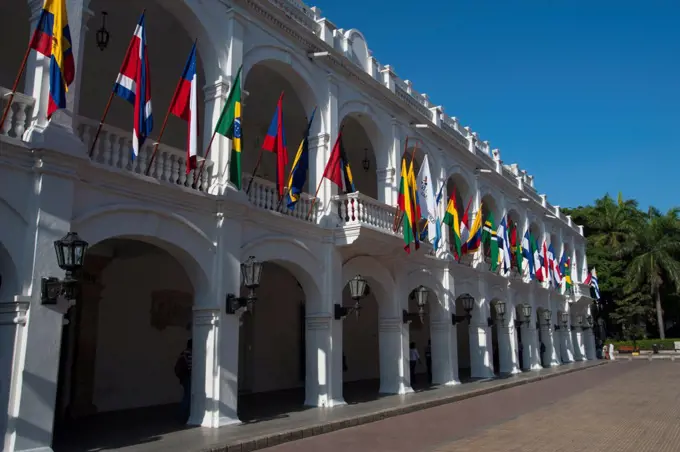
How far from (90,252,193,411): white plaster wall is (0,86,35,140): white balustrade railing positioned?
17.1 feet

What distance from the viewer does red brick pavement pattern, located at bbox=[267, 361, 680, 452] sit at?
9289 mm

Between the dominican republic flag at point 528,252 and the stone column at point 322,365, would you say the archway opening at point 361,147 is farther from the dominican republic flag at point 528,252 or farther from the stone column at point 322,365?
the dominican republic flag at point 528,252

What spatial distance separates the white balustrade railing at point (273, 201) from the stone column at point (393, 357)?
4272 millimetres

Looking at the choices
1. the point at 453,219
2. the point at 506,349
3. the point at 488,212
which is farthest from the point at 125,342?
the point at 488,212

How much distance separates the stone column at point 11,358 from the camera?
25.3ft

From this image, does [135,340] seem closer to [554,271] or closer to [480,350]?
[480,350]

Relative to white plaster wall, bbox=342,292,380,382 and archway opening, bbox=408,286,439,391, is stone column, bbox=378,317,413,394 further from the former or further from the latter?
white plaster wall, bbox=342,292,380,382

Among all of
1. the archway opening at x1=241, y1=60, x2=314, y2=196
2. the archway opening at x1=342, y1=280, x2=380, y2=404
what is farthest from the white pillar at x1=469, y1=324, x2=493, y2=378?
the archway opening at x1=241, y1=60, x2=314, y2=196

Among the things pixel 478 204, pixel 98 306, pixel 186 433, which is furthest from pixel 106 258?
pixel 478 204

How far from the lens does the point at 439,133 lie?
20.3 meters

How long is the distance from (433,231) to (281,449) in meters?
9.78

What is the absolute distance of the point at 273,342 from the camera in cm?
1777

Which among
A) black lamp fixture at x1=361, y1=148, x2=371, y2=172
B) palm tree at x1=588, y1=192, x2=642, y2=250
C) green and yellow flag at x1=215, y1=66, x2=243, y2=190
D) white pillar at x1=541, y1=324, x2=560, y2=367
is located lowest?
white pillar at x1=541, y1=324, x2=560, y2=367

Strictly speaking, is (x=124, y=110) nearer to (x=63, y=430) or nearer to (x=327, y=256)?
(x=327, y=256)
